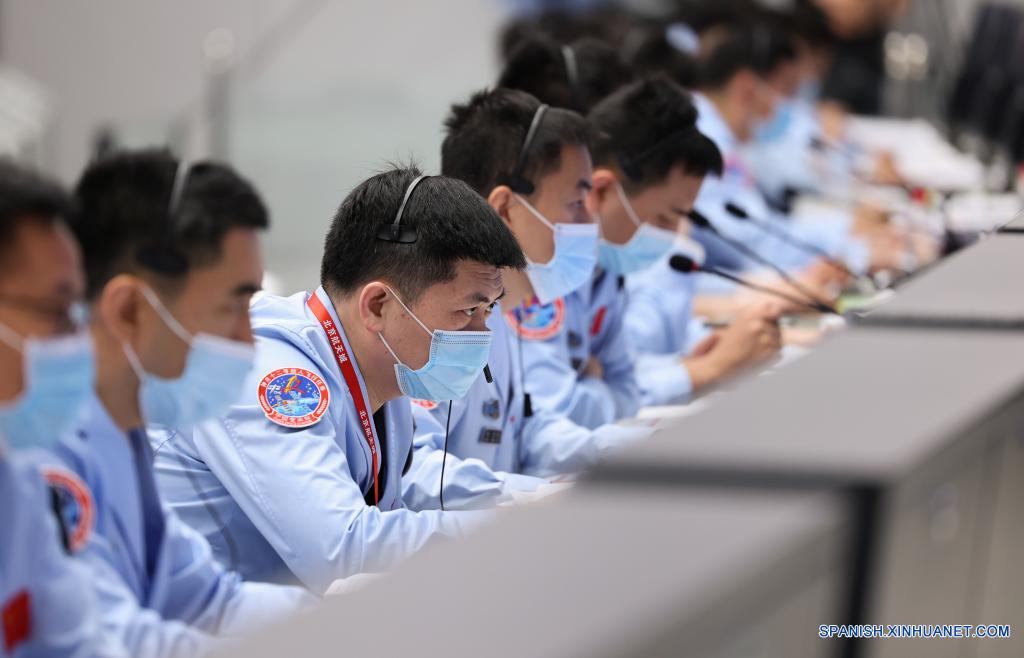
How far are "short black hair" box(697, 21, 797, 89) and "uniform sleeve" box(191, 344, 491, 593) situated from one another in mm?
2818

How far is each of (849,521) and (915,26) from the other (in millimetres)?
7508

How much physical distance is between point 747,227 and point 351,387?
7.17 ft

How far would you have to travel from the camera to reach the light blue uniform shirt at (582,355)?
7.47 feet

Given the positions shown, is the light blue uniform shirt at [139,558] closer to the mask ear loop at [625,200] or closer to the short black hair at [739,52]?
the mask ear loop at [625,200]

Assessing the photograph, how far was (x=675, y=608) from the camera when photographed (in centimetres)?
64

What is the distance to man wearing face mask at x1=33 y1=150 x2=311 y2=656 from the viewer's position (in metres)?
1.12

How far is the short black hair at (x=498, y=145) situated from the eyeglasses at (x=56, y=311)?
1040 millimetres

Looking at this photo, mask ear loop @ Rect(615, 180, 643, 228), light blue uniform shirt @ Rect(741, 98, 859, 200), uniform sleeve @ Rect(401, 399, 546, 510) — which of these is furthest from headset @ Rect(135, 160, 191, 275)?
light blue uniform shirt @ Rect(741, 98, 859, 200)

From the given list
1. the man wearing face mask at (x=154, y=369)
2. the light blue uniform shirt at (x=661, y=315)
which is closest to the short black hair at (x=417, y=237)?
the man wearing face mask at (x=154, y=369)

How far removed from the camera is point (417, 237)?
5.29ft

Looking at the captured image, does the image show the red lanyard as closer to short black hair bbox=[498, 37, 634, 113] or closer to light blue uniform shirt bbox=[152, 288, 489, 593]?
light blue uniform shirt bbox=[152, 288, 489, 593]

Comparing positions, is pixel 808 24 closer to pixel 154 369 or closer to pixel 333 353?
pixel 333 353

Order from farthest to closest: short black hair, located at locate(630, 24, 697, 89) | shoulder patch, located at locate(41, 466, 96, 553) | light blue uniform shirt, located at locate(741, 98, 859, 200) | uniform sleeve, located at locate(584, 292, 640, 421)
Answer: light blue uniform shirt, located at locate(741, 98, 859, 200) → short black hair, located at locate(630, 24, 697, 89) → uniform sleeve, located at locate(584, 292, 640, 421) → shoulder patch, located at locate(41, 466, 96, 553)

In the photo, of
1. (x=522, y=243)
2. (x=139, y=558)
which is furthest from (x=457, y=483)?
(x=139, y=558)
